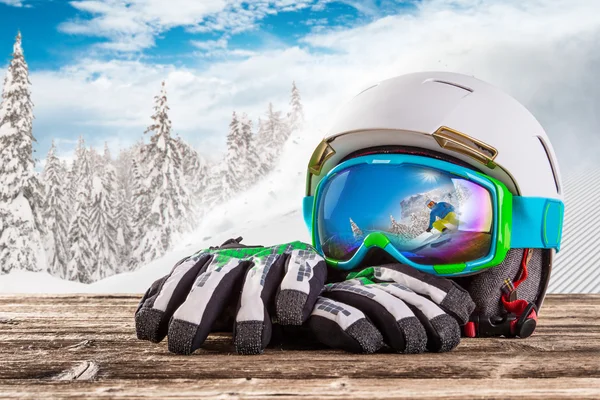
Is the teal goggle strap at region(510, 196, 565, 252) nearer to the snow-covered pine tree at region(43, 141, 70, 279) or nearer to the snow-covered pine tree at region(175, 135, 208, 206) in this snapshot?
the snow-covered pine tree at region(43, 141, 70, 279)

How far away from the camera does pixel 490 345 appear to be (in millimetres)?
1804

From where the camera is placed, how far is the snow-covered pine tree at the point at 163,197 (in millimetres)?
21656

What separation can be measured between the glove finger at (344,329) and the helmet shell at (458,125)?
901mm

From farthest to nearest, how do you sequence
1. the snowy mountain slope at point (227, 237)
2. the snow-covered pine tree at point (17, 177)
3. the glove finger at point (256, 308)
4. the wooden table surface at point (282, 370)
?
the snow-covered pine tree at point (17, 177) → the snowy mountain slope at point (227, 237) → the glove finger at point (256, 308) → the wooden table surface at point (282, 370)

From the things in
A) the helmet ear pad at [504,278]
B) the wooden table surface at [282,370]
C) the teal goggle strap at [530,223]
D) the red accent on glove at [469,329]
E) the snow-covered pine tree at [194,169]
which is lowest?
the red accent on glove at [469,329]

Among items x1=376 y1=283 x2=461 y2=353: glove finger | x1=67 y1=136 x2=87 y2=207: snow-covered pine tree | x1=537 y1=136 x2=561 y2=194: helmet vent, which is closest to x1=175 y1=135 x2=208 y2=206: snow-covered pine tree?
x1=67 y1=136 x2=87 y2=207: snow-covered pine tree

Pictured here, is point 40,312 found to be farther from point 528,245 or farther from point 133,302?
point 528,245

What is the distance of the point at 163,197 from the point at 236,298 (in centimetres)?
2114

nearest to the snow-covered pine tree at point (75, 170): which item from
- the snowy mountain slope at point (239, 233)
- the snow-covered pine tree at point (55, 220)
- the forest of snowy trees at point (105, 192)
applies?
the forest of snowy trees at point (105, 192)

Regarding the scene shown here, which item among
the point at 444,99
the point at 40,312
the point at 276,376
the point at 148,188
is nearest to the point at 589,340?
the point at 444,99

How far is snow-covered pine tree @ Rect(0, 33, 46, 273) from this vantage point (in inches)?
689

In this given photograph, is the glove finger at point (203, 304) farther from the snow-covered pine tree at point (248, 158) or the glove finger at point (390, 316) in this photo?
the snow-covered pine tree at point (248, 158)

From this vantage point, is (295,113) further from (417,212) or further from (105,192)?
(417,212)

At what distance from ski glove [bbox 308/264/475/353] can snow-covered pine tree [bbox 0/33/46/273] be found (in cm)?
1800
